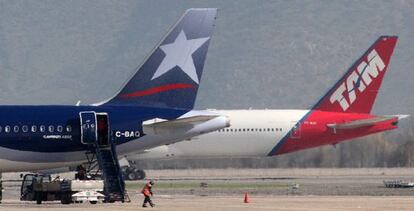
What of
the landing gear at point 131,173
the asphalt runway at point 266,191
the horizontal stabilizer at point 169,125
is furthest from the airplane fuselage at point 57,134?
the landing gear at point 131,173

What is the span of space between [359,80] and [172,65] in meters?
47.1

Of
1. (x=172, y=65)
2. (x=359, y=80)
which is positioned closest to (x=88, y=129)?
(x=172, y=65)

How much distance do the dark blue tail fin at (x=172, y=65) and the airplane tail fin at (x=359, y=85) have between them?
147 ft

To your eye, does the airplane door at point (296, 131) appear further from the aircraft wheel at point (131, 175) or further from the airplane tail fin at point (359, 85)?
the aircraft wheel at point (131, 175)

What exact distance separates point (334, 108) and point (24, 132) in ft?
167

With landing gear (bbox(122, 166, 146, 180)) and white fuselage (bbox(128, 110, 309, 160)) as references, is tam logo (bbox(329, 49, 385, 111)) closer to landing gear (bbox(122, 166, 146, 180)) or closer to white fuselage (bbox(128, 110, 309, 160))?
white fuselage (bbox(128, 110, 309, 160))

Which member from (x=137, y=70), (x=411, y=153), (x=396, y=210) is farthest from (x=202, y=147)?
(x=396, y=210)

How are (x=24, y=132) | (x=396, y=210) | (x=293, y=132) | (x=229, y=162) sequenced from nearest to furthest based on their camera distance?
(x=396, y=210) → (x=24, y=132) → (x=293, y=132) → (x=229, y=162)

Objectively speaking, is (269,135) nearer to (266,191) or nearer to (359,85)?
(359,85)

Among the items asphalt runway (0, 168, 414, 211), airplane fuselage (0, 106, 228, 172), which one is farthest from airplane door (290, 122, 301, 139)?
airplane fuselage (0, 106, 228, 172)

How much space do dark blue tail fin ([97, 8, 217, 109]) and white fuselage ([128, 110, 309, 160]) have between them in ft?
142

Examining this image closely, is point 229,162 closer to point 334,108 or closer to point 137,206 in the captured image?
point 334,108

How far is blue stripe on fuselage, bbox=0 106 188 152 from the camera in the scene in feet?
355

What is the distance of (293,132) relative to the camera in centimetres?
15325
